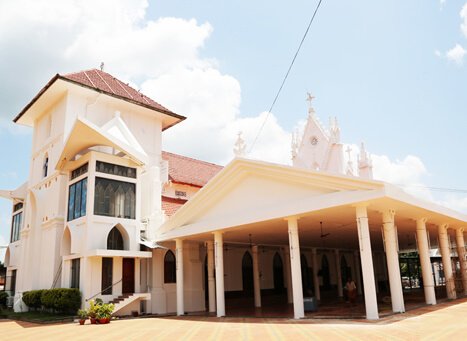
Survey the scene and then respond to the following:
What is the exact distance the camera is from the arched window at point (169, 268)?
2147cm

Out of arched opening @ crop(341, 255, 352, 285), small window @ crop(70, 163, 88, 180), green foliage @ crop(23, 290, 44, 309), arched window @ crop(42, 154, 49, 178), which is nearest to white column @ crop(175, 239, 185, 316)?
small window @ crop(70, 163, 88, 180)

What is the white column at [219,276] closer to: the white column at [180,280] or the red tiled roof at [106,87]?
the white column at [180,280]

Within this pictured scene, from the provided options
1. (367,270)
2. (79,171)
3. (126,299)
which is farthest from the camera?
(79,171)

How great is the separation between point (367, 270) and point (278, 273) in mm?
15527

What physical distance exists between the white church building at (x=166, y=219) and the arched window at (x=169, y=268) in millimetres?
56

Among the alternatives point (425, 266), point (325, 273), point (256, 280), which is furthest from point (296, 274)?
point (325, 273)

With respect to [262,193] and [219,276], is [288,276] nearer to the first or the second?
[219,276]

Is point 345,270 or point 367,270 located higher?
point 367,270

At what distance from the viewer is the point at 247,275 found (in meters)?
25.3

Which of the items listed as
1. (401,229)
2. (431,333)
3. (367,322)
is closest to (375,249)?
(401,229)

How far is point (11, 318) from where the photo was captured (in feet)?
65.2

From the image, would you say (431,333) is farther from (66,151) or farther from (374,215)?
(66,151)

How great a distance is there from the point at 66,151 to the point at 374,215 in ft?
47.5

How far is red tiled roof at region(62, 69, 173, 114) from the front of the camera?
74.0 ft
